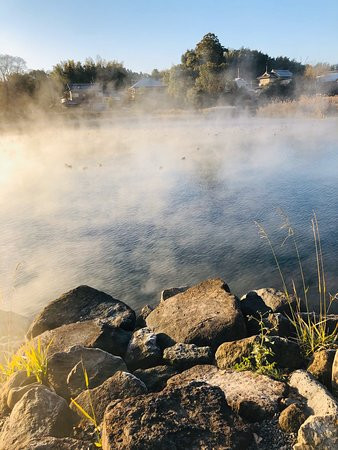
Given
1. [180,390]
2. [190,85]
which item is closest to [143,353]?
[180,390]

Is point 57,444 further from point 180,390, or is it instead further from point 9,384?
point 9,384

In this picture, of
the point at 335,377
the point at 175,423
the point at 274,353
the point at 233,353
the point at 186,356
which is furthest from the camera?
the point at 186,356

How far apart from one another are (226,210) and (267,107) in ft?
84.3

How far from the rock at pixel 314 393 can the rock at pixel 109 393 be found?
1.12m

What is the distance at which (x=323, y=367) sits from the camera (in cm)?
300

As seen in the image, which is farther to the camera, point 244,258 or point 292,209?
point 292,209

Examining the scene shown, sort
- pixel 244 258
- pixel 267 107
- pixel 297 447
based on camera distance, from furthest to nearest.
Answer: pixel 267 107, pixel 244 258, pixel 297 447

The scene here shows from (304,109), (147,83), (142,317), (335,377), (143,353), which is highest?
(147,83)

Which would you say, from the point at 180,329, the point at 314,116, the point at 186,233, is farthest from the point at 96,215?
the point at 314,116

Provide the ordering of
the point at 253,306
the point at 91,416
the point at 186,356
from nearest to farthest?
the point at 91,416 < the point at 186,356 < the point at 253,306

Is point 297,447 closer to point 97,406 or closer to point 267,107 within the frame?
point 97,406

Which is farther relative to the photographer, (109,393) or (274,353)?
(274,353)

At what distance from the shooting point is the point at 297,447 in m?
2.27

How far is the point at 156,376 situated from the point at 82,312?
1777 mm
